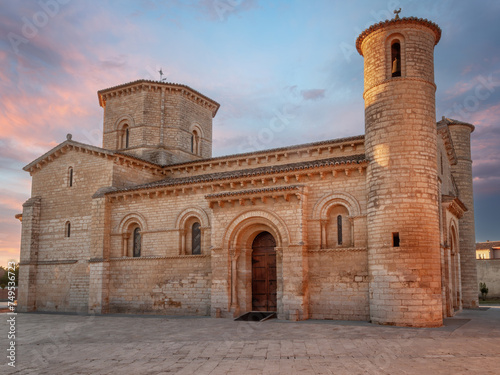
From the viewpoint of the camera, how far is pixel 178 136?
27797mm

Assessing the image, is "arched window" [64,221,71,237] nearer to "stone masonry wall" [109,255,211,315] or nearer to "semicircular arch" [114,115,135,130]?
"stone masonry wall" [109,255,211,315]

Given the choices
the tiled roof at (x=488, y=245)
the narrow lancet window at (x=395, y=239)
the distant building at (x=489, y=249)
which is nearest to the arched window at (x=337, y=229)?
the narrow lancet window at (x=395, y=239)

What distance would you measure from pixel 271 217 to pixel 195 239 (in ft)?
15.2

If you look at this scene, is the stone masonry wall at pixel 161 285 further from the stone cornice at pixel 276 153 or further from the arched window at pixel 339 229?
the arched window at pixel 339 229

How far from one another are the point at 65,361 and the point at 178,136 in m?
18.4

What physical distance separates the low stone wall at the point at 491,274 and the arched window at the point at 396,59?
91.4ft

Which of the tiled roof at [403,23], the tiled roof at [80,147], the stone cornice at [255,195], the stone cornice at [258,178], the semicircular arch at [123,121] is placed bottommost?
the stone cornice at [255,195]

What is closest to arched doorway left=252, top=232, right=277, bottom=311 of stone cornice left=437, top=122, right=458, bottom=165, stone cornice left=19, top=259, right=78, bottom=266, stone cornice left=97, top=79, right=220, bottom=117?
stone cornice left=437, top=122, right=458, bottom=165

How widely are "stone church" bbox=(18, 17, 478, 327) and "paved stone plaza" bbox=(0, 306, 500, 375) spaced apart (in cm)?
192

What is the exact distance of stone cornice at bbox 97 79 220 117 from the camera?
27438 millimetres

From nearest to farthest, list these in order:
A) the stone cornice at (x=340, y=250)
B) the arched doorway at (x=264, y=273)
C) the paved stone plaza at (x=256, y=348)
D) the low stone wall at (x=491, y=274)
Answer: the paved stone plaza at (x=256, y=348) → the stone cornice at (x=340, y=250) → the arched doorway at (x=264, y=273) → the low stone wall at (x=491, y=274)

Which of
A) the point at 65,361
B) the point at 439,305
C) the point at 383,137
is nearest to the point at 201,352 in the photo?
the point at 65,361

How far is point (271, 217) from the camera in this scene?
1873cm

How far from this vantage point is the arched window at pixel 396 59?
58.9 feet
